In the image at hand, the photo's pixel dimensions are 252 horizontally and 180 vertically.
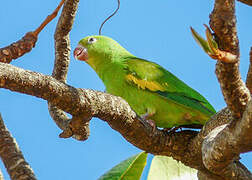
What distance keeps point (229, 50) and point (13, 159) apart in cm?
131

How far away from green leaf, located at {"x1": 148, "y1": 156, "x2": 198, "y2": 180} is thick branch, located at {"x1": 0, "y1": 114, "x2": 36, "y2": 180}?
1.17 m

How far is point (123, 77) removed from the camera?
327cm

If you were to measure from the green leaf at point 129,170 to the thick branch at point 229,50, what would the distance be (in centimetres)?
157

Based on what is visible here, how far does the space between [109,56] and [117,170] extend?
1.00 metres

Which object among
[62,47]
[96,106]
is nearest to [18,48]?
[96,106]

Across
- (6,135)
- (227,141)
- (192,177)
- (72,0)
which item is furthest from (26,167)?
(192,177)

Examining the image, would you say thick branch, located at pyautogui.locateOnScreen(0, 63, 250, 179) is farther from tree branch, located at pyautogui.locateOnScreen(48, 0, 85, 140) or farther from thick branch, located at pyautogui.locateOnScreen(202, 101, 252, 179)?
tree branch, located at pyautogui.locateOnScreen(48, 0, 85, 140)

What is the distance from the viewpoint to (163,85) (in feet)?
10.6

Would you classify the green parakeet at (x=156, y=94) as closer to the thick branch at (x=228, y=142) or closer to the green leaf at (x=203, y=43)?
the thick branch at (x=228, y=142)

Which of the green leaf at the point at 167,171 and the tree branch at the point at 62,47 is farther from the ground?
the tree branch at the point at 62,47

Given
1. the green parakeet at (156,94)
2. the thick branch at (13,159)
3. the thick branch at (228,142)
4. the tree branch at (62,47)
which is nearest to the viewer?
the thick branch at (228,142)

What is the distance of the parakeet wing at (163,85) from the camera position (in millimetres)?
3162

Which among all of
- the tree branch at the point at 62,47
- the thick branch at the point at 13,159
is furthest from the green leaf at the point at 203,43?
the tree branch at the point at 62,47

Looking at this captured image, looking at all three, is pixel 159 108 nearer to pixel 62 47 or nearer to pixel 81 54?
pixel 62 47
